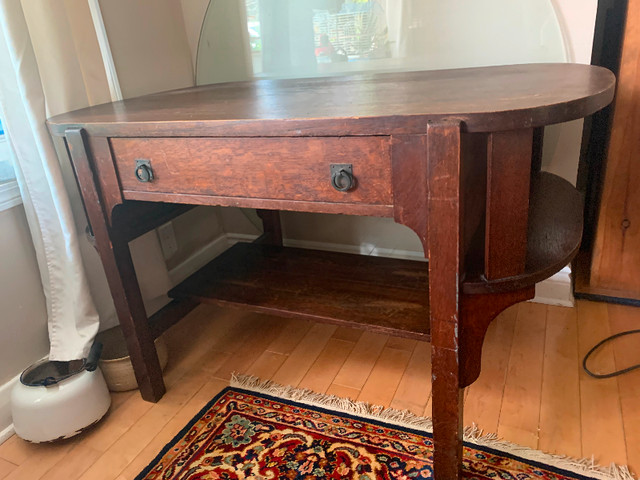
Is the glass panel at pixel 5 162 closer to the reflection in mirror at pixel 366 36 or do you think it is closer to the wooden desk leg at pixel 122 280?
the wooden desk leg at pixel 122 280

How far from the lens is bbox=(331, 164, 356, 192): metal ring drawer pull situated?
0.77m

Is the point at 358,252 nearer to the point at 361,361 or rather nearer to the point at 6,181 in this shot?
the point at 361,361

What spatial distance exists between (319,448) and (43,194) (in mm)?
838

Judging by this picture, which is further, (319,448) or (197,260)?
(197,260)

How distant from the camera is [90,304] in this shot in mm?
1206

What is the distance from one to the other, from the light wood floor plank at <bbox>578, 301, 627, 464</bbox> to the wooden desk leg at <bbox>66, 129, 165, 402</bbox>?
38.8 inches

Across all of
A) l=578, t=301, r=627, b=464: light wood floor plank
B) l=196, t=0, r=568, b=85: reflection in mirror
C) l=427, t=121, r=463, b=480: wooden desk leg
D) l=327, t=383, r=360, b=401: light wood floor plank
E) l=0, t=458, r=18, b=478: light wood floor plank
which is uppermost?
l=196, t=0, r=568, b=85: reflection in mirror

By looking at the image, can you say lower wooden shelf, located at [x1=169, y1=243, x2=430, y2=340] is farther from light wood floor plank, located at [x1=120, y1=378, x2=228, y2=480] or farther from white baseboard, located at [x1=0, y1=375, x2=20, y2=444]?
white baseboard, located at [x1=0, y1=375, x2=20, y2=444]

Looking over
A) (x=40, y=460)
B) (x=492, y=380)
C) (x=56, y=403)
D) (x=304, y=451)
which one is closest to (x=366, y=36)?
(x=492, y=380)

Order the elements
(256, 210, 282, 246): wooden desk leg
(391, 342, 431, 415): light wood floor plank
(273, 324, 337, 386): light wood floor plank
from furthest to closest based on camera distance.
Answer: (256, 210, 282, 246): wooden desk leg, (273, 324, 337, 386): light wood floor plank, (391, 342, 431, 415): light wood floor plank

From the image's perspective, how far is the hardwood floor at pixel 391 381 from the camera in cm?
106

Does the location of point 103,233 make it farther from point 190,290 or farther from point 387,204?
point 387,204

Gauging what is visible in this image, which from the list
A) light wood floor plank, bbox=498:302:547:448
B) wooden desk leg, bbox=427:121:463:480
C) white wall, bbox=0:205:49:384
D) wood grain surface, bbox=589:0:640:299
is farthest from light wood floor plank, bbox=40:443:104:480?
wood grain surface, bbox=589:0:640:299

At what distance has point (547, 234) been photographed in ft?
2.99
